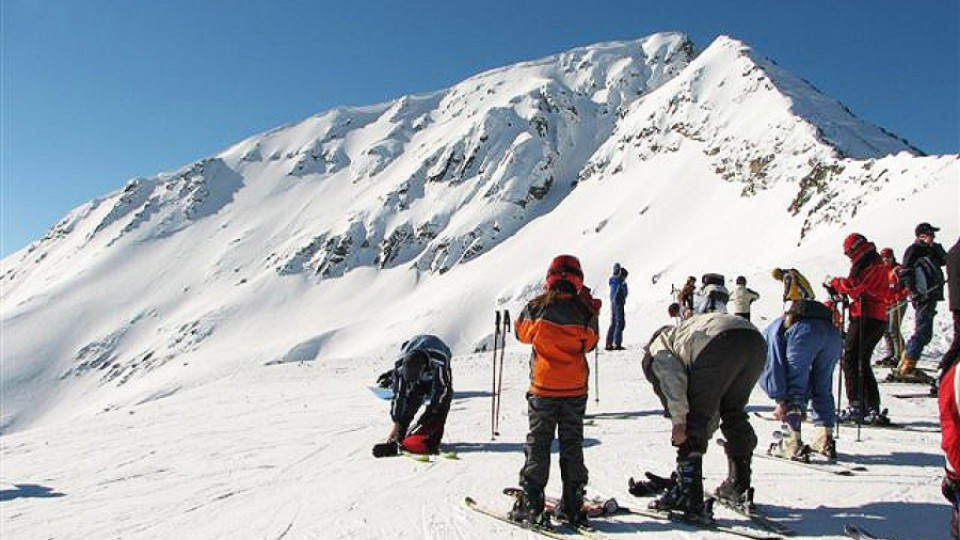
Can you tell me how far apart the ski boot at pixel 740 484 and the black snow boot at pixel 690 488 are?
37cm

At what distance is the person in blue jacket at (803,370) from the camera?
6.00 metres

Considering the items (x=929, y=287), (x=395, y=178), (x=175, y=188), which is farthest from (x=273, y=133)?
(x=929, y=287)

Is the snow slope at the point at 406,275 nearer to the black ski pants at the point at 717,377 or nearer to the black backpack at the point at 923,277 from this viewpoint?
the black ski pants at the point at 717,377

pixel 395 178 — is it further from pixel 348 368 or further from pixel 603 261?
pixel 348 368

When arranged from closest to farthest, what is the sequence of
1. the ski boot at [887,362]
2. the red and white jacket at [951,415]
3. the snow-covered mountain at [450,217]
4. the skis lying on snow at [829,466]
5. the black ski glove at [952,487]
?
1. the red and white jacket at [951,415]
2. the black ski glove at [952,487]
3. the skis lying on snow at [829,466]
4. the ski boot at [887,362]
5. the snow-covered mountain at [450,217]

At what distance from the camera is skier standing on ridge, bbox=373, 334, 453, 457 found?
730cm

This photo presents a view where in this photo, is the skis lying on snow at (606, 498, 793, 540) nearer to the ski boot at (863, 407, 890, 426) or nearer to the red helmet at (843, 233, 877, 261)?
the red helmet at (843, 233, 877, 261)

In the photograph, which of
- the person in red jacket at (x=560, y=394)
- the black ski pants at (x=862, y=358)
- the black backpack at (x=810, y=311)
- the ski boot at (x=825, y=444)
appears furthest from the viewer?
the black ski pants at (x=862, y=358)

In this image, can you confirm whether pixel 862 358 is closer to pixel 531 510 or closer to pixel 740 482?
pixel 740 482

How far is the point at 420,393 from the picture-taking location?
24.5ft

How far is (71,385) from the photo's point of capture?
9062cm

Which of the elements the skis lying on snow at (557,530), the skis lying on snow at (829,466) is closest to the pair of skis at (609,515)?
the skis lying on snow at (557,530)

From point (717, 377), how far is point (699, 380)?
0.39ft

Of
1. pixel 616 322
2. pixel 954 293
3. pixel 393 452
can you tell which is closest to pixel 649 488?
pixel 393 452
